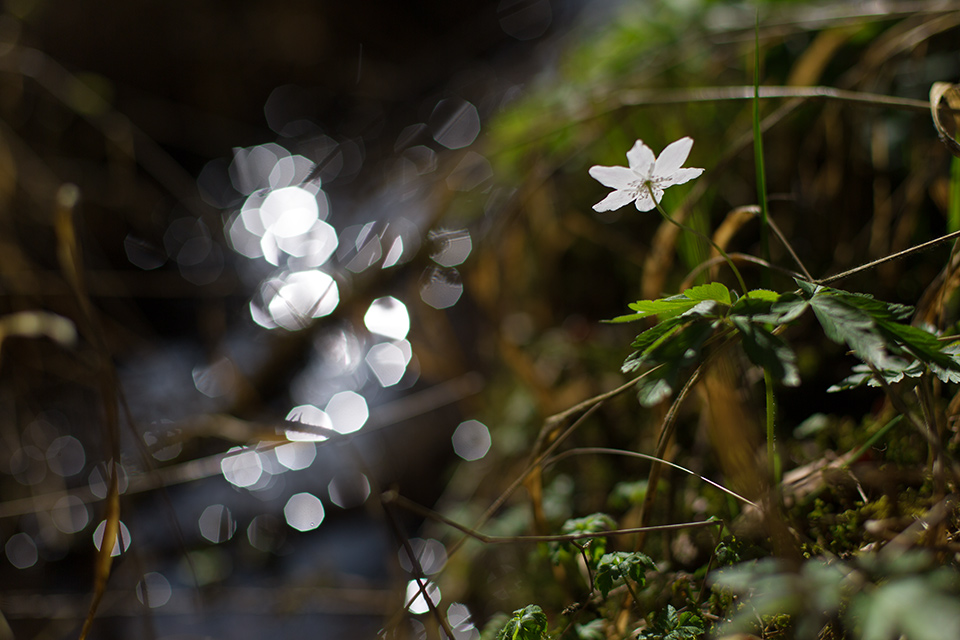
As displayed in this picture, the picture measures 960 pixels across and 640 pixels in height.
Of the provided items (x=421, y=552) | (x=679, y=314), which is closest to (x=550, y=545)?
(x=679, y=314)

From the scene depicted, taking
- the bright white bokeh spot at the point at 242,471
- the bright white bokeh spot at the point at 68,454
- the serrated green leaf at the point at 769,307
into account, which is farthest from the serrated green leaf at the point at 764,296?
the bright white bokeh spot at the point at 68,454

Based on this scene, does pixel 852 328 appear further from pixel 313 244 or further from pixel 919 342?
pixel 313 244

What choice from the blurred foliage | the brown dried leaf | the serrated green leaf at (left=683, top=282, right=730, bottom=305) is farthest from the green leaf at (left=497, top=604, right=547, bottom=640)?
the brown dried leaf

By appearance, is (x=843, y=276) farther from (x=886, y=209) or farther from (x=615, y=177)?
(x=886, y=209)

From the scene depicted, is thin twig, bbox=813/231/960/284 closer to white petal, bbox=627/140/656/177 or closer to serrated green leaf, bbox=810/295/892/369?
serrated green leaf, bbox=810/295/892/369

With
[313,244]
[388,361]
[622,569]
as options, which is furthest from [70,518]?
[622,569]

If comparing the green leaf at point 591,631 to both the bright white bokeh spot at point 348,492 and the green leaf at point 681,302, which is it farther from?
the bright white bokeh spot at point 348,492
